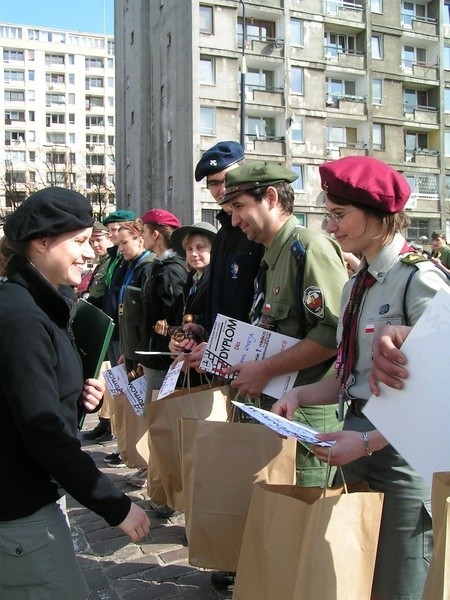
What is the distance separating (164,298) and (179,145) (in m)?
29.8

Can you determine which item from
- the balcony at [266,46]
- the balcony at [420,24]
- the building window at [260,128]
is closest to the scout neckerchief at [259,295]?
the building window at [260,128]

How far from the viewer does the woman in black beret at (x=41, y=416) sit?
6.44 ft

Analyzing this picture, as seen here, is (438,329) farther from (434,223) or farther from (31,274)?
(434,223)

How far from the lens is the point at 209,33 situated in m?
32.7

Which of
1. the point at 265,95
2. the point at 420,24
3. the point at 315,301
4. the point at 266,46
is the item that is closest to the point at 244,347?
the point at 315,301

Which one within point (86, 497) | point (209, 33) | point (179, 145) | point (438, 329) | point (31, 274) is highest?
point (209, 33)

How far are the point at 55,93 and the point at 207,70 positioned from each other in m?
63.2

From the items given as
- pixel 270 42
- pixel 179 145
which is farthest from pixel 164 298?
pixel 270 42

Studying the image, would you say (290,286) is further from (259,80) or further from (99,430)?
(259,80)

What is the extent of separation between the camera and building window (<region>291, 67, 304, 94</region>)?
34.7m

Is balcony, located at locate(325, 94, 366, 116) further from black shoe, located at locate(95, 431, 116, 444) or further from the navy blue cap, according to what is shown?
the navy blue cap

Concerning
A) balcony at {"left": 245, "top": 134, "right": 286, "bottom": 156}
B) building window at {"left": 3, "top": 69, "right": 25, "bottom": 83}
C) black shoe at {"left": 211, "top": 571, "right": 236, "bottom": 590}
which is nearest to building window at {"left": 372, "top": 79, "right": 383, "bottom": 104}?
balcony at {"left": 245, "top": 134, "right": 286, "bottom": 156}

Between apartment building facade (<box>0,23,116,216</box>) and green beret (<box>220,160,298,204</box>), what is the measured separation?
7909 centimetres

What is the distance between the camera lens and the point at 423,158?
38.3 metres
